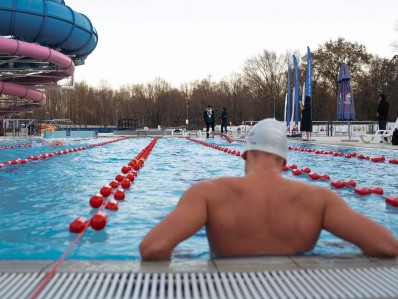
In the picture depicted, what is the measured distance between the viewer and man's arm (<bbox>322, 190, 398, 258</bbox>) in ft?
9.19

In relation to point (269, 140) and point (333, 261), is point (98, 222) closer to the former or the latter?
point (269, 140)

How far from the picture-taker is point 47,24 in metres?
20.5

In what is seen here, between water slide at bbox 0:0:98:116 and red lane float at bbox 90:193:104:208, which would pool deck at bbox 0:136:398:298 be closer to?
red lane float at bbox 90:193:104:208

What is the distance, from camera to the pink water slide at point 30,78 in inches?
755

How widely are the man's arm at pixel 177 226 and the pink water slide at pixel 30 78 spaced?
A: 18.5m

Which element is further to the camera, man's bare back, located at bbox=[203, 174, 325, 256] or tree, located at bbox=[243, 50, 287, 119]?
tree, located at bbox=[243, 50, 287, 119]

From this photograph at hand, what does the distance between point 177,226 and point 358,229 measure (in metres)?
1.17

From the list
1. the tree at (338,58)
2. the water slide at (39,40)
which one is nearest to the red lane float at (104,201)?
the water slide at (39,40)

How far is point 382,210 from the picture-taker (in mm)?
5566

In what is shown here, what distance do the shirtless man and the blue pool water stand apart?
0.28 m

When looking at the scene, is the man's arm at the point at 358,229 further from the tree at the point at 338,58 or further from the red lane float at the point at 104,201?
the tree at the point at 338,58

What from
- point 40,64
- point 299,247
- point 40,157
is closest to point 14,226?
point 299,247

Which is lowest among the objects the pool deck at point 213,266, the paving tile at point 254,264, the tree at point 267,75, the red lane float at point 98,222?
the red lane float at point 98,222

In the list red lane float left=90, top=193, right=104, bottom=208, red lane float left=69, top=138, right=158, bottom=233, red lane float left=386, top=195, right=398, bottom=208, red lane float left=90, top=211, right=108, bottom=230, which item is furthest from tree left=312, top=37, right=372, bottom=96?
red lane float left=90, top=211, right=108, bottom=230
